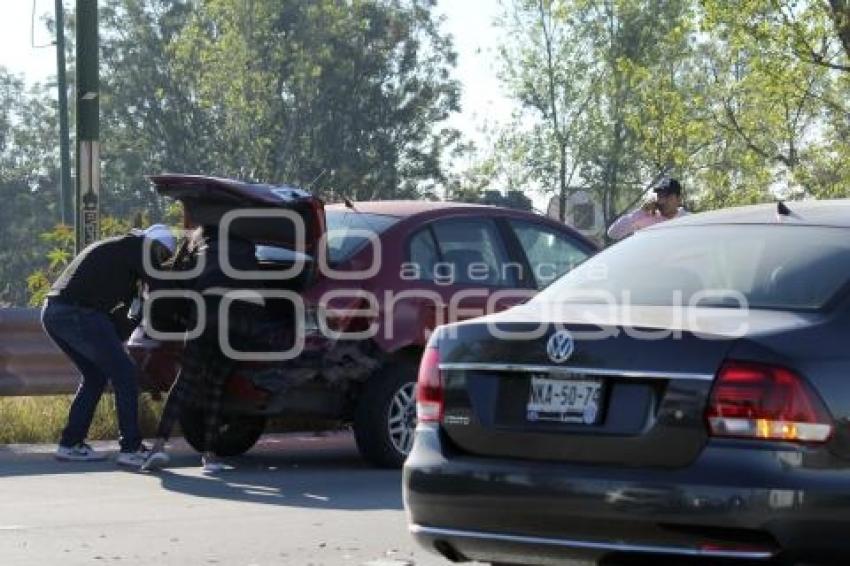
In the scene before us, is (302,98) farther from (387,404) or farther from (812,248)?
(812,248)

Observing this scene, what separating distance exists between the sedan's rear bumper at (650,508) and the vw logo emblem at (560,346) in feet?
1.24

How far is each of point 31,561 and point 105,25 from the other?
65203mm

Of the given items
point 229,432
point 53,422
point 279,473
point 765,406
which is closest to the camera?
point 765,406

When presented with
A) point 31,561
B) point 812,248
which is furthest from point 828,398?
point 31,561

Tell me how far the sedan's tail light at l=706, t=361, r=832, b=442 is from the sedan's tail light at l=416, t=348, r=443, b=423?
1161mm

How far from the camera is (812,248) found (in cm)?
641

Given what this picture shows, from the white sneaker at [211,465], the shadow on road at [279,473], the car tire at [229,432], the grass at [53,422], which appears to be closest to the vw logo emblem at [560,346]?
the shadow on road at [279,473]

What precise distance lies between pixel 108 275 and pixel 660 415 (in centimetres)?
662

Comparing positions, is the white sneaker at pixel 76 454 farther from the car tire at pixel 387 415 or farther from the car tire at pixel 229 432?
the car tire at pixel 387 415

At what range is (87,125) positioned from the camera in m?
15.1

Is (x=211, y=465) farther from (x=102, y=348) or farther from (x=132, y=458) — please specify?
(x=102, y=348)

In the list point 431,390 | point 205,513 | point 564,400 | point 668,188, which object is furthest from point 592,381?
point 668,188

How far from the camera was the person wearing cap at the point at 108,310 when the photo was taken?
11.6 m

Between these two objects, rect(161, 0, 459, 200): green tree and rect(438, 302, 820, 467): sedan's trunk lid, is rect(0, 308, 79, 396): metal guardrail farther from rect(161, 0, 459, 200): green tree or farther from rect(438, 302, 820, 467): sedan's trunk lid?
rect(161, 0, 459, 200): green tree
